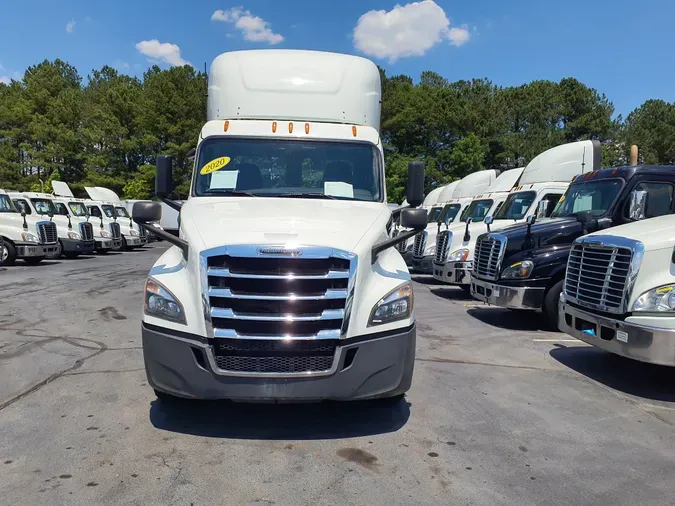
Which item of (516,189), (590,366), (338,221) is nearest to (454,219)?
(516,189)

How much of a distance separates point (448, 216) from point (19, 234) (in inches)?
511

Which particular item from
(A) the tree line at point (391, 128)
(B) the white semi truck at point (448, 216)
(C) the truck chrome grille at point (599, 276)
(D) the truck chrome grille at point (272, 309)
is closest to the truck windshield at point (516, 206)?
(B) the white semi truck at point (448, 216)

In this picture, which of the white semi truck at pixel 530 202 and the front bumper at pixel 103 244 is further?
the front bumper at pixel 103 244

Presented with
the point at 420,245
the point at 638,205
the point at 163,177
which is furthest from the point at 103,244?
the point at 638,205

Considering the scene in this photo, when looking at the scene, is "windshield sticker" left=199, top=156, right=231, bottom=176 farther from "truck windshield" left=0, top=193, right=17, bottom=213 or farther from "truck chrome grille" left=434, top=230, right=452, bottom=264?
"truck windshield" left=0, top=193, right=17, bottom=213

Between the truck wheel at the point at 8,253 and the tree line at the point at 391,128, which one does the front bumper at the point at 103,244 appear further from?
the tree line at the point at 391,128

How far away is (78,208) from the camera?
23203 mm

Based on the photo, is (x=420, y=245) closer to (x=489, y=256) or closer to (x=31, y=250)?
(x=489, y=256)

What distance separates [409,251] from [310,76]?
36.9ft

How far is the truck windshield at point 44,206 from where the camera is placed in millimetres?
19734

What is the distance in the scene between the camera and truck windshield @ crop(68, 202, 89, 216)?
2264 cm

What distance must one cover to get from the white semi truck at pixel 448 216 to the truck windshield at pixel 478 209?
67 cm

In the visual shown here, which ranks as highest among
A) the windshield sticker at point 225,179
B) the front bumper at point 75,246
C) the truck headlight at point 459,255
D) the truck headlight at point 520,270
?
the windshield sticker at point 225,179

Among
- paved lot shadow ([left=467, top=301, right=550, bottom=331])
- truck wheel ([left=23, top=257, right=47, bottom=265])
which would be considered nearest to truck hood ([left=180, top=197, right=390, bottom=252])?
paved lot shadow ([left=467, top=301, right=550, bottom=331])
